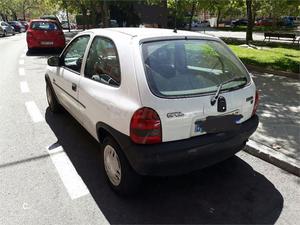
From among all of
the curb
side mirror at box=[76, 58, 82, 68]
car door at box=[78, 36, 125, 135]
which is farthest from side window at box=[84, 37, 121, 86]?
the curb

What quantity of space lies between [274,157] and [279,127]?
1.13 m

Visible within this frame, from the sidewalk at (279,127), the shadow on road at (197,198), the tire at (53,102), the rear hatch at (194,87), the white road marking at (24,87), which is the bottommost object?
the shadow on road at (197,198)

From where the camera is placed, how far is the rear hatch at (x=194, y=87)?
2711 mm

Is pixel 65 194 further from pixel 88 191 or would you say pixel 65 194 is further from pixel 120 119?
pixel 120 119

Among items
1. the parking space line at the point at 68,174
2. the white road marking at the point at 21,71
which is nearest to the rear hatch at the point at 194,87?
the parking space line at the point at 68,174

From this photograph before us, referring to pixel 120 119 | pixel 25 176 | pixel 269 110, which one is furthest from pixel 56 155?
pixel 269 110

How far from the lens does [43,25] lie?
15.0m

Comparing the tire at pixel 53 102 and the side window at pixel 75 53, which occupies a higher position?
the side window at pixel 75 53

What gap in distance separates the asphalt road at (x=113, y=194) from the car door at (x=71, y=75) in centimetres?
64

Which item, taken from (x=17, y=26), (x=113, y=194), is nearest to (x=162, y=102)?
(x=113, y=194)

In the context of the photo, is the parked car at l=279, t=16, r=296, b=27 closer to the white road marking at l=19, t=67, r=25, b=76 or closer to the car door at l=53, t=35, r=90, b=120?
the white road marking at l=19, t=67, r=25, b=76

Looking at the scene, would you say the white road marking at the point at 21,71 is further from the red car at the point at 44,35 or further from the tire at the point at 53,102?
the tire at the point at 53,102

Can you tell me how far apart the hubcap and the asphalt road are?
6.5 inches

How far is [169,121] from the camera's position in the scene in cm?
270
